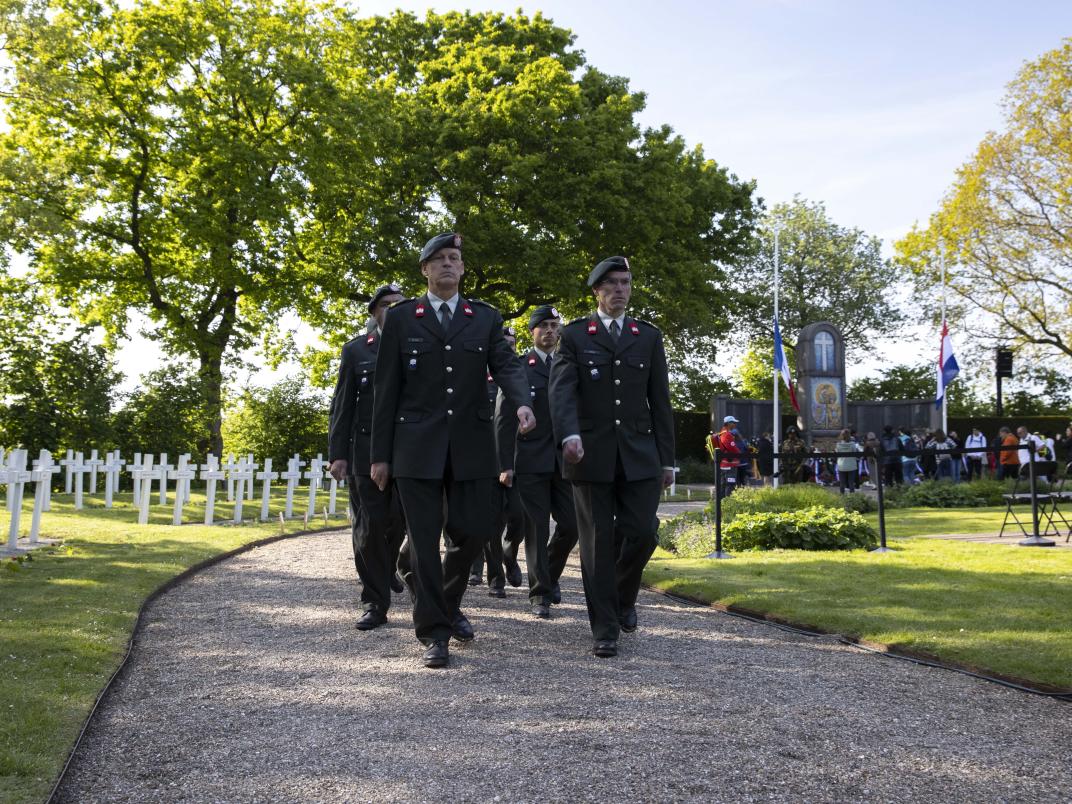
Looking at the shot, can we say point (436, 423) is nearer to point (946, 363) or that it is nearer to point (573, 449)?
point (573, 449)

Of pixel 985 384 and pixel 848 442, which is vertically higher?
pixel 985 384

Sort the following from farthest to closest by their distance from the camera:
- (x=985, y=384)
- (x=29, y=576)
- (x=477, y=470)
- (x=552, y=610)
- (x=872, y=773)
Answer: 1. (x=985, y=384)
2. (x=29, y=576)
3. (x=552, y=610)
4. (x=477, y=470)
5. (x=872, y=773)

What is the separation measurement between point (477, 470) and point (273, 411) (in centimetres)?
2915

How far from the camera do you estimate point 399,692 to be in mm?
4641

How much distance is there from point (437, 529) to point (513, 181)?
874 inches

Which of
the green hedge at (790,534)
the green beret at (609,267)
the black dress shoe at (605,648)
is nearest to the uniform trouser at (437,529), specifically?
the black dress shoe at (605,648)

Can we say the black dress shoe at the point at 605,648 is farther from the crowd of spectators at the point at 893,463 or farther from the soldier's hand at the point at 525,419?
the crowd of spectators at the point at 893,463

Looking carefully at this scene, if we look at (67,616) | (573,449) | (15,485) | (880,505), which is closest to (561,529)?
(573,449)

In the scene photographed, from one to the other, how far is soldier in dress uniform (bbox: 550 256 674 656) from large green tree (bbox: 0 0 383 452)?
20.4 metres

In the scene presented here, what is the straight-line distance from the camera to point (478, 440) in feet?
18.1

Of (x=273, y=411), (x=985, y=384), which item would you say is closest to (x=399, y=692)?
(x=273, y=411)

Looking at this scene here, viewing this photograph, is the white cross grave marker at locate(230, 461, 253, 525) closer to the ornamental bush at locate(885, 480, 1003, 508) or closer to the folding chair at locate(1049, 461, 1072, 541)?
the folding chair at locate(1049, 461, 1072, 541)

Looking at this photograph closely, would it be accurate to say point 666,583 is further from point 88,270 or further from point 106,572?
point 88,270

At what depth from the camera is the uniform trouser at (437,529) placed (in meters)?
5.45
